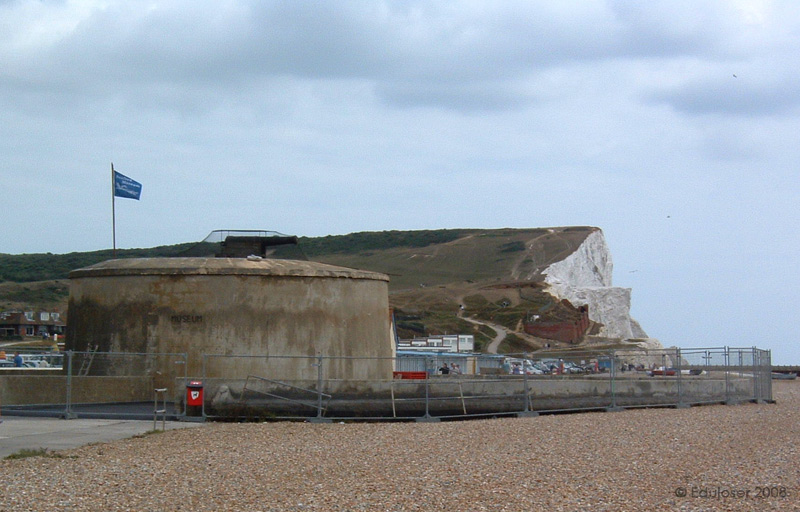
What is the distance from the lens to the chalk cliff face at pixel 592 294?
99438 mm

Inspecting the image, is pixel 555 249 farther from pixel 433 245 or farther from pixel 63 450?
pixel 63 450

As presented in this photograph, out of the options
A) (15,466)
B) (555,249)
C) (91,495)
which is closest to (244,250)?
(15,466)

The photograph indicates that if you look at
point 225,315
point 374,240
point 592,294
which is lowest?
point 225,315

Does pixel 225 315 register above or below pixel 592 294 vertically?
below

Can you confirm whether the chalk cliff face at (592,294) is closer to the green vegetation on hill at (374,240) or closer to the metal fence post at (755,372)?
the green vegetation on hill at (374,240)

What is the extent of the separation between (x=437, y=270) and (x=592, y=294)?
37.8m

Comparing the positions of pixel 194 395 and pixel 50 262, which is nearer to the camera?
pixel 194 395

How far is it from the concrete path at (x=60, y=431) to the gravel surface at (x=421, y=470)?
2.38ft

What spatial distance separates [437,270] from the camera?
136 metres

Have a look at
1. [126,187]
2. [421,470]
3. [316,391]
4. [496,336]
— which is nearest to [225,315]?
[316,391]

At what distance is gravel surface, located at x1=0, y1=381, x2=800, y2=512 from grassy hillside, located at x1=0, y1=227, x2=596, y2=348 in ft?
169

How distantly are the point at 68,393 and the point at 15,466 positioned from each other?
6962 mm

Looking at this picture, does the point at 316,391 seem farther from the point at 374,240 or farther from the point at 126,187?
the point at 374,240

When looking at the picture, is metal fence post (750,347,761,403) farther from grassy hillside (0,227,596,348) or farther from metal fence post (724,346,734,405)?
grassy hillside (0,227,596,348)
